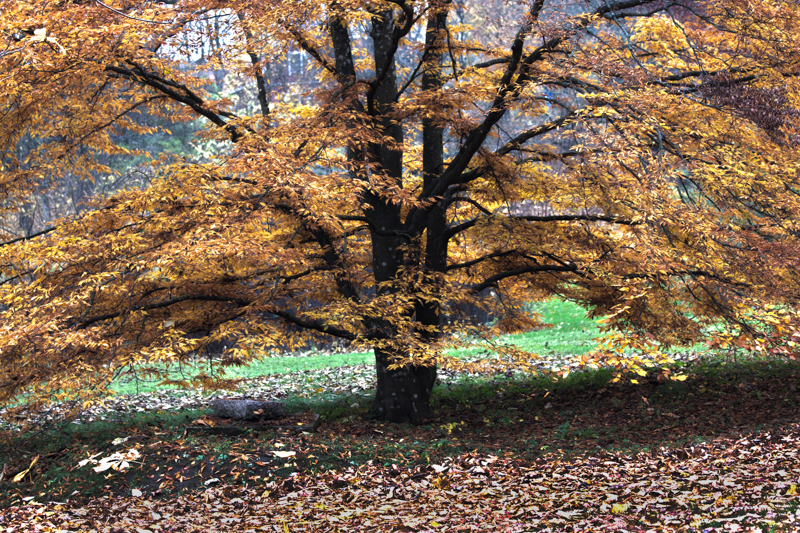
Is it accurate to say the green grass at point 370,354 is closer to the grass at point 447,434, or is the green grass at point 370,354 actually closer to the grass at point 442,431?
the grass at point 442,431

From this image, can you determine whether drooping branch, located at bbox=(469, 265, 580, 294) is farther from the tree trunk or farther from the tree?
the tree trunk

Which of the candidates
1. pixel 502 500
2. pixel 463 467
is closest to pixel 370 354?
pixel 463 467

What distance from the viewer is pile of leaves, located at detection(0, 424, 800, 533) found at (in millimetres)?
4891

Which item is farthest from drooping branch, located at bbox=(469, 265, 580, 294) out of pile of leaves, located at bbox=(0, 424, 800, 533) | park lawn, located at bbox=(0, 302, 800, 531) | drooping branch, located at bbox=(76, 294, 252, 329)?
drooping branch, located at bbox=(76, 294, 252, 329)

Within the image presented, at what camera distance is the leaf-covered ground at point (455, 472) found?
5164 millimetres

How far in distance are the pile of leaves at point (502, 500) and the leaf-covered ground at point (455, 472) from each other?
0.06ft

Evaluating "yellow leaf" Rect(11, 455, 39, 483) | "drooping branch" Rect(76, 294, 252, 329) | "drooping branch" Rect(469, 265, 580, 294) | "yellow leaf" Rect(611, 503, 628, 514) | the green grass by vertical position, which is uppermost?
"drooping branch" Rect(469, 265, 580, 294)

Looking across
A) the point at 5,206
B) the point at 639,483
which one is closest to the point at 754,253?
the point at 639,483

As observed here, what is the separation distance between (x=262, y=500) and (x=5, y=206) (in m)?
5.76

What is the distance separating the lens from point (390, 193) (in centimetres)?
715

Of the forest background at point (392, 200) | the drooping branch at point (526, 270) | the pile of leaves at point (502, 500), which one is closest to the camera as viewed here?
the pile of leaves at point (502, 500)

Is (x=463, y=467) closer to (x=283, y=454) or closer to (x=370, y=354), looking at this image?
(x=283, y=454)

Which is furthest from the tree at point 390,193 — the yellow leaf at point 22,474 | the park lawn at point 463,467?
the park lawn at point 463,467

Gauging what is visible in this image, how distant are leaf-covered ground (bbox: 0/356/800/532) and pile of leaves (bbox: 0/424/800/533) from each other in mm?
18
